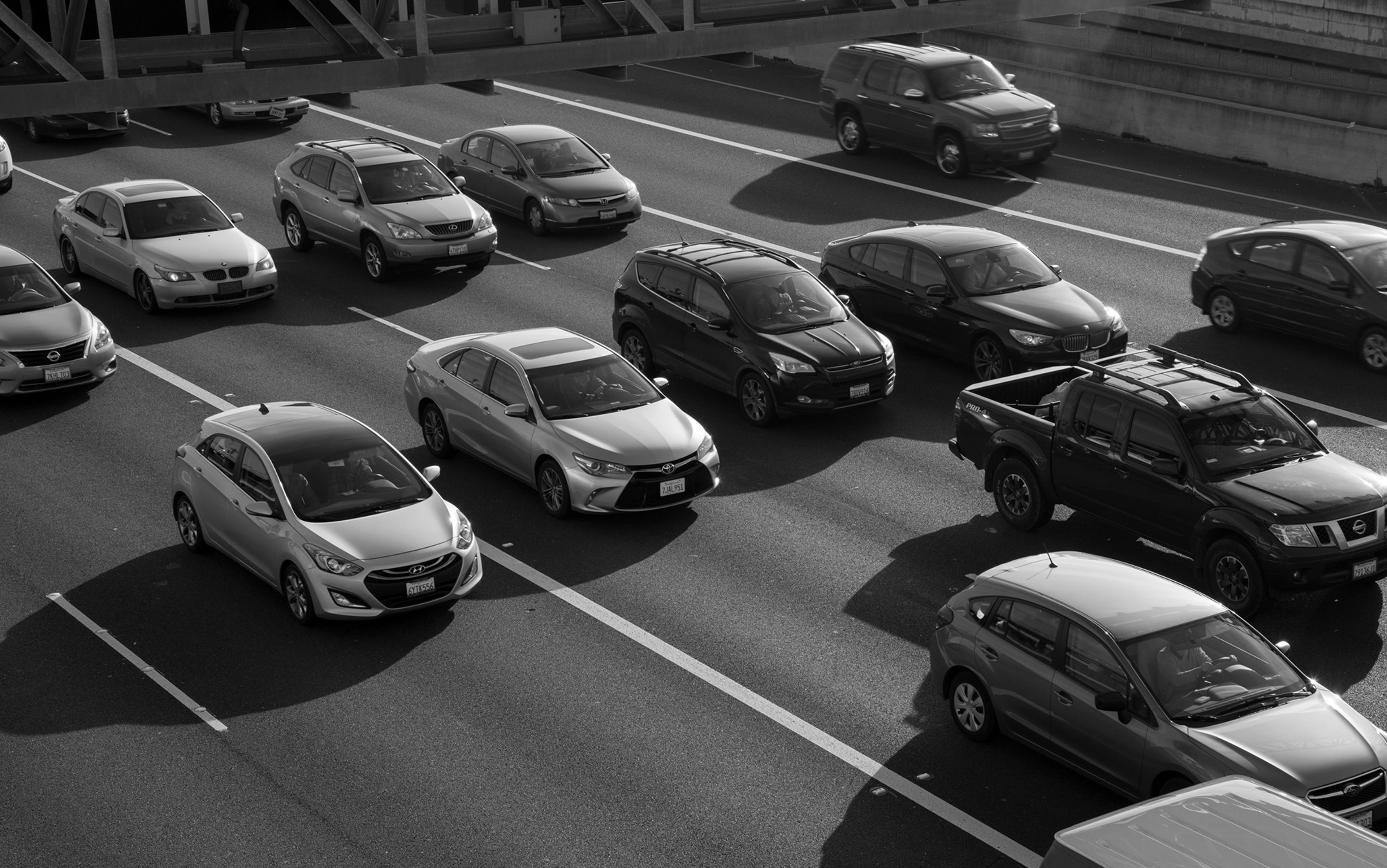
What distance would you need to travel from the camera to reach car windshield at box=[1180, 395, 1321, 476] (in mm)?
14750

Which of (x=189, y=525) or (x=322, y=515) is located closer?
(x=322, y=515)

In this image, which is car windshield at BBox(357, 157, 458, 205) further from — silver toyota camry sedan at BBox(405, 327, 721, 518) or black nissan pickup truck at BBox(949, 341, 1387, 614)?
black nissan pickup truck at BBox(949, 341, 1387, 614)

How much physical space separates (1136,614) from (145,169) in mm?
25133

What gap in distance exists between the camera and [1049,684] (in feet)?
38.8

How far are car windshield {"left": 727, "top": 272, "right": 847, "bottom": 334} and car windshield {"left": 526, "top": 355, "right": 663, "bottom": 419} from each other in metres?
2.38

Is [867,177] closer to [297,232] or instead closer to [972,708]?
[297,232]

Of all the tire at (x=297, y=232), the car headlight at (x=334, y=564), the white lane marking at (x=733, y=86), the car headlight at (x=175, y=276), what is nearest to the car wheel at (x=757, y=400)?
the car headlight at (x=334, y=564)

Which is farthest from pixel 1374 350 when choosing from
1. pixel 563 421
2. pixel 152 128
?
pixel 152 128

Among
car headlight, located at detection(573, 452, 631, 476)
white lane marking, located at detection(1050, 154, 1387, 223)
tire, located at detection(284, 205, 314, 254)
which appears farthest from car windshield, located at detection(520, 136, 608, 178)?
car headlight, located at detection(573, 452, 631, 476)

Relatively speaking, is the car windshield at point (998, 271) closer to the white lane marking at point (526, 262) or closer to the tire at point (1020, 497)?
the tire at point (1020, 497)

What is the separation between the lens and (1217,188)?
29000 mm

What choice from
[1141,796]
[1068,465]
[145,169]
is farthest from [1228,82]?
[1141,796]

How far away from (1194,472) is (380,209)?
1469 cm

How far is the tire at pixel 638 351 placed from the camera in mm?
20938
